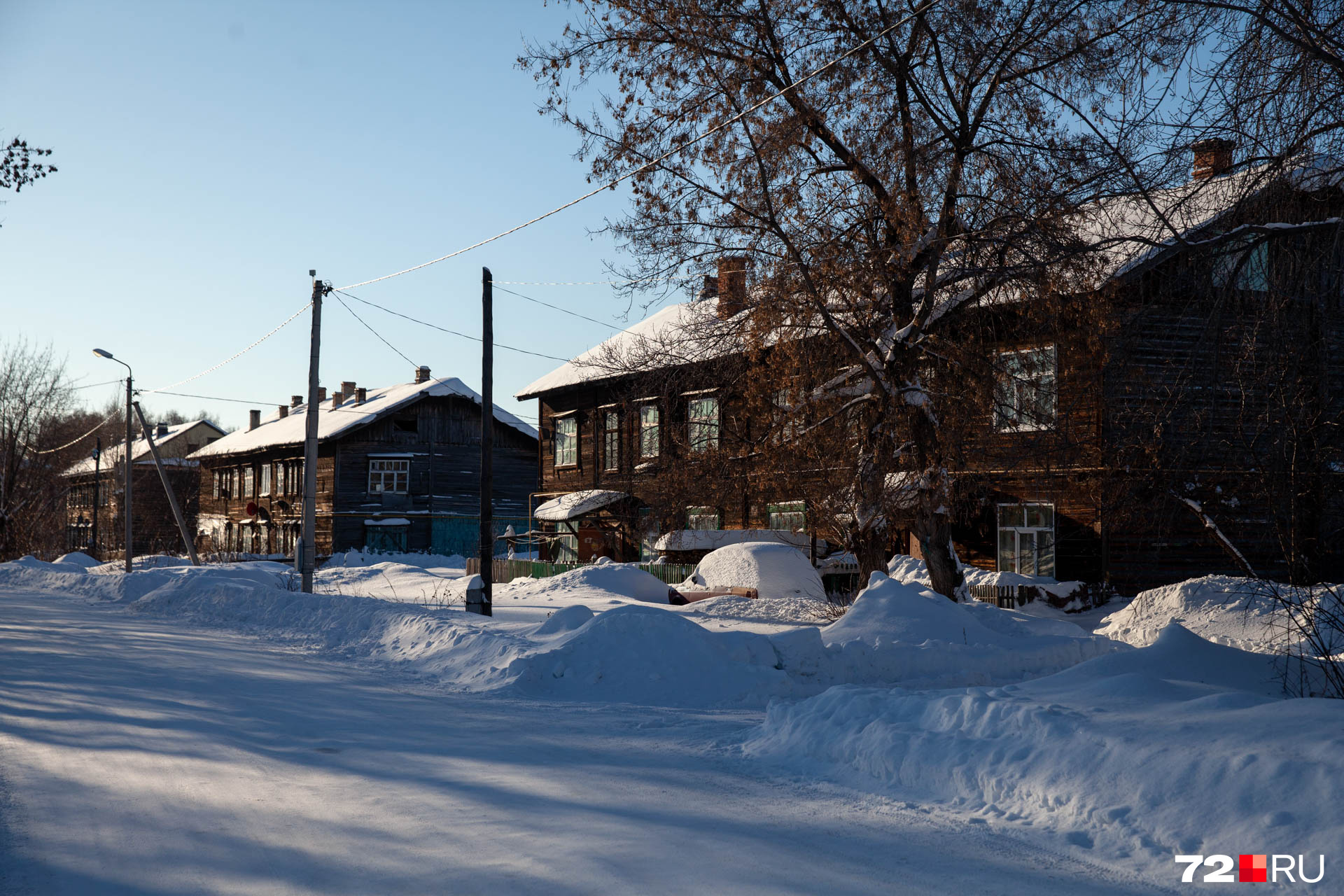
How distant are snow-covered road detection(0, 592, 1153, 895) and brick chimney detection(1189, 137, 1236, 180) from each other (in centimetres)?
688

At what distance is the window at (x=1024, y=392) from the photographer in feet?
58.1

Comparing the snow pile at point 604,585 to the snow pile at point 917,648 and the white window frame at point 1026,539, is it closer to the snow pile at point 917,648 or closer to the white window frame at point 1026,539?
the white window frame at point 1026,539

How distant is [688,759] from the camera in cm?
757

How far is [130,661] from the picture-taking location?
41.3ft

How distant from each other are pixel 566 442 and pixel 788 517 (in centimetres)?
1201

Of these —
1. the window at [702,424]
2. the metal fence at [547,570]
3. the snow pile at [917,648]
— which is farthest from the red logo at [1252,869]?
the metal fence at [547,570]

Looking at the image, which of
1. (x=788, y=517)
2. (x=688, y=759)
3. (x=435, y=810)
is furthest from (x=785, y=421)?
→ (x=435, y=810)

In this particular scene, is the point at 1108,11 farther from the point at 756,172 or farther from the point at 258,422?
the point at 258,422

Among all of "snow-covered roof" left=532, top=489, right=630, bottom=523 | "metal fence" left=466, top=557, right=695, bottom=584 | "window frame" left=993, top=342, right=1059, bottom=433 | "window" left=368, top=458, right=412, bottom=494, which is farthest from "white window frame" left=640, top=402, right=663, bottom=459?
Result: "window" left=368, top=458, right=412, bottom=494

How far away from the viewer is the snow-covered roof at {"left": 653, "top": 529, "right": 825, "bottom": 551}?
2747 cm

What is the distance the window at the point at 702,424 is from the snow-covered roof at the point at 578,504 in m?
3.66

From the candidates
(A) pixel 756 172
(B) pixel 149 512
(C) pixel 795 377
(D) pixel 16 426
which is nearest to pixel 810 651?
(C) pixel 795 377

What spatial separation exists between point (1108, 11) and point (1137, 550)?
14914 millimetres

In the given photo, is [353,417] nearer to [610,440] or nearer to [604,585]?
[610,440]
